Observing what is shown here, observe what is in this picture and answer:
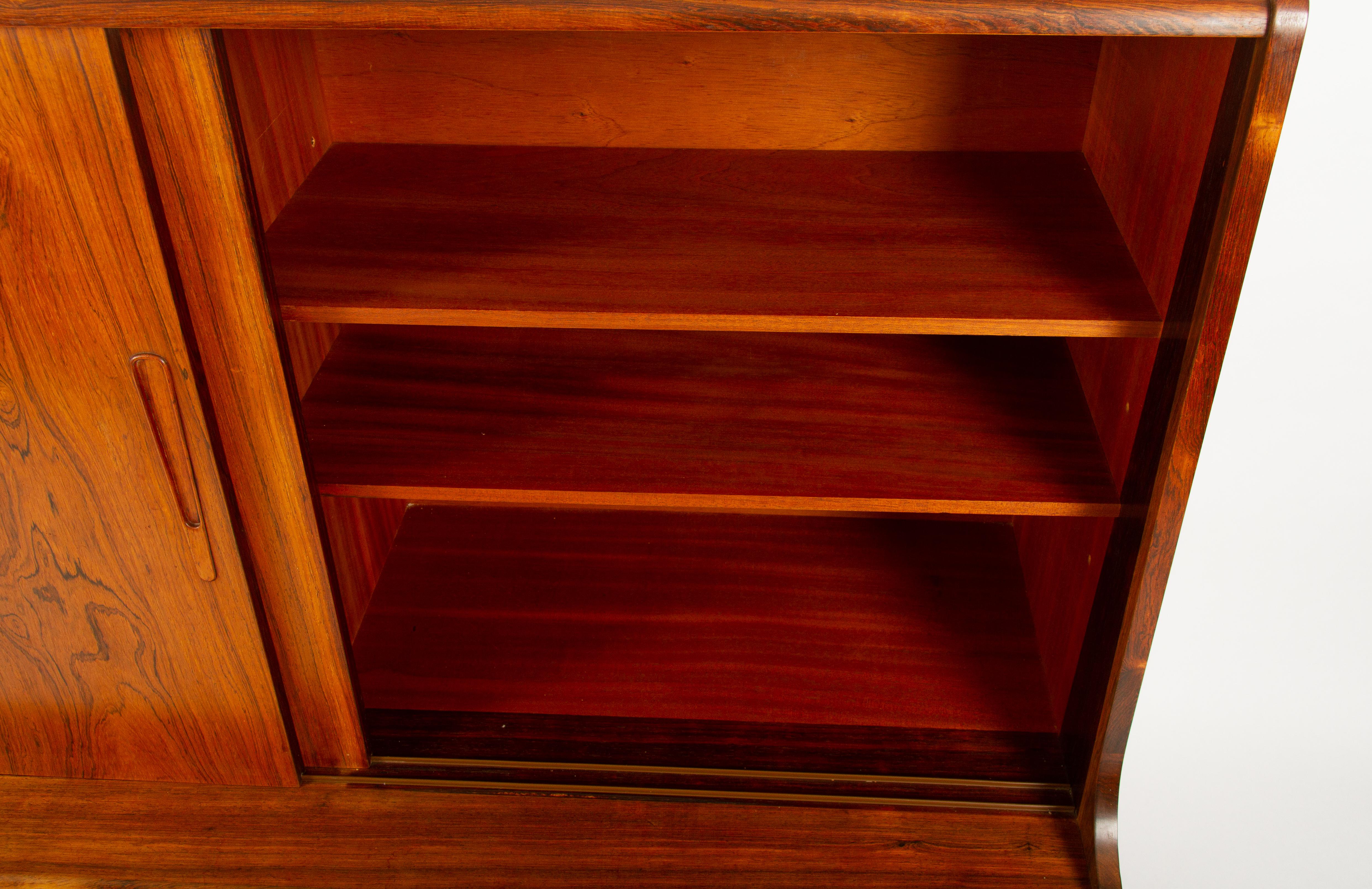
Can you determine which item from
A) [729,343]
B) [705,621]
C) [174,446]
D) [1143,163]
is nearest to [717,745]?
[705,621]

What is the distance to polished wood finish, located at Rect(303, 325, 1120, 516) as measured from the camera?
1247mm

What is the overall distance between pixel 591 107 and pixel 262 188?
43cm

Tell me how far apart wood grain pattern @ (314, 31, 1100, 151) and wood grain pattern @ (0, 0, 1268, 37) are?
493mm

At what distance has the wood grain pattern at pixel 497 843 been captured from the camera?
4.30 ft

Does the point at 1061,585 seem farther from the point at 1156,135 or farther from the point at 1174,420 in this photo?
the point at 1156,135

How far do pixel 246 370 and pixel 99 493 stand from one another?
24 centimetres

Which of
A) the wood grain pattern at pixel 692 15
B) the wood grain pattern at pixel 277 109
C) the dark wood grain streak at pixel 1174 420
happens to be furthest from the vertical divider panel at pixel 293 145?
the dark wood grain streak at pixel 1174 420

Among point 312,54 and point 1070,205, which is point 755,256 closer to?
point 1070,205

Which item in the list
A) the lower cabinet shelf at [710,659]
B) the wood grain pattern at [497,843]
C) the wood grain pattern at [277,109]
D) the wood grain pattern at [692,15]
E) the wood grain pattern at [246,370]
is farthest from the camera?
the lower cabinet shelf at [710,659]

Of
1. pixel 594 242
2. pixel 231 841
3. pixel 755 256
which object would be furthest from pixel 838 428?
pixel 231 841

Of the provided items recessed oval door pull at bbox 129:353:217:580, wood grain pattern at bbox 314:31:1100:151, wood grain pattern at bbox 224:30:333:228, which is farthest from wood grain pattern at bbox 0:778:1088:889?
wood grain pattern at bbox 314:31:1100:151

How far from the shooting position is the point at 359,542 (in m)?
1.61

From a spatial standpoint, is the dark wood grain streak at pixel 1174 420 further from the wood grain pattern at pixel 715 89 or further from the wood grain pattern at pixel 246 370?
the wood grain pattern at pixel 246 370

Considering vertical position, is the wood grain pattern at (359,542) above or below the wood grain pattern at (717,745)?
above
